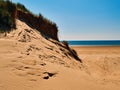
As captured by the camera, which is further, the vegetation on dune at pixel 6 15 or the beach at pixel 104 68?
the beach at pixel 104 68

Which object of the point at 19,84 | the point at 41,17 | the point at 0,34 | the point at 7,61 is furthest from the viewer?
the point at 41,17

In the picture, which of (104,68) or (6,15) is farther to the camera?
(104,68)

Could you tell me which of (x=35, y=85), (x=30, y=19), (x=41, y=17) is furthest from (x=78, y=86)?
(x=41, y=17)

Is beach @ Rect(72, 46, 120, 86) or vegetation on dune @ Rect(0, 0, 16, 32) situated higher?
vegetation on dune @ Rect(0, 0, 16, 32)

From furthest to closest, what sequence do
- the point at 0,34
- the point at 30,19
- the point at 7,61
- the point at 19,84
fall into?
the point at 30,19, the point at 0,34, the point at 7,61, the point at 19,84

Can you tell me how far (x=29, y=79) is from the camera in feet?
16.3

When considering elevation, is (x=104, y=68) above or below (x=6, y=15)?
below

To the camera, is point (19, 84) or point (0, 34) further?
point (0, 34)

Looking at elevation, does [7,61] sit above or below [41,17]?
below

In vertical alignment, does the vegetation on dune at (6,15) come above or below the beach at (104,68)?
above

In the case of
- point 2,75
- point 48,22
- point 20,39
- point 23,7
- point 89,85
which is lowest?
point 89,85

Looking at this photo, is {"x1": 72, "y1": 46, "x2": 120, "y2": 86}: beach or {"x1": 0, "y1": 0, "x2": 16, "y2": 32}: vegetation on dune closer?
{"x1": 0, "y1": 0, "x2": 16, "y2": 32}: vegetation on dune

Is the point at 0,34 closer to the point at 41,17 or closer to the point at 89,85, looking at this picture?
the point at 89,85

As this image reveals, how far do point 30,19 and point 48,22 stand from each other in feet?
6.05
